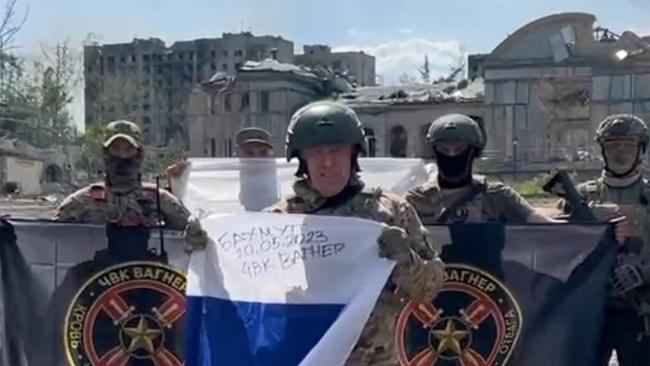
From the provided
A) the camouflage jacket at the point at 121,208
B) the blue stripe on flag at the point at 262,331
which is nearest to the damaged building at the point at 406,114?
the camouflage jacket at the point at 121,208

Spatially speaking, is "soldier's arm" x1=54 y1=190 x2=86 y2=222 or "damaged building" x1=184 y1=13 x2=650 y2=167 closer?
"soldier's arm" x1=54 y1=190 x2=86 y2=222

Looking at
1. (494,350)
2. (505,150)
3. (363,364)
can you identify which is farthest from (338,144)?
(505,150)

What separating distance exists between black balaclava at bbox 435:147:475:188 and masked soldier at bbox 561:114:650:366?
59 centimetres

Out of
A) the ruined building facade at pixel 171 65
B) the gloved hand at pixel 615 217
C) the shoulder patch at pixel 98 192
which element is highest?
the ruined building facade at pixel 171 65

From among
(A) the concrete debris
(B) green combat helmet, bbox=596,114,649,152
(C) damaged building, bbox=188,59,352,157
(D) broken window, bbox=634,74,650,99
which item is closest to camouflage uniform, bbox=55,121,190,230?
(B) green combat helmet, bbox=596,114,649,152

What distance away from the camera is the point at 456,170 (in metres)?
6.01

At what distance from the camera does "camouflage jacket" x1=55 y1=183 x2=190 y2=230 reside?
20.8 feet

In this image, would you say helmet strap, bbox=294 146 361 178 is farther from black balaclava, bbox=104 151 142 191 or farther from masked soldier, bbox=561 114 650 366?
black balaclava, bbox=104 151 142 191

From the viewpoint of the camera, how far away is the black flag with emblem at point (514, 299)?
5.84 meters

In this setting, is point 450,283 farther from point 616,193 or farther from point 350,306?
point 350,306

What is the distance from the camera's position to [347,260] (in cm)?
439

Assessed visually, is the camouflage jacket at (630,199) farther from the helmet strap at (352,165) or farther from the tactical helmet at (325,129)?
the tactical helmet at (325,129)

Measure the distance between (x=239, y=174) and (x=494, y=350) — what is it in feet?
11.2

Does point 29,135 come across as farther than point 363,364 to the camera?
Yes
